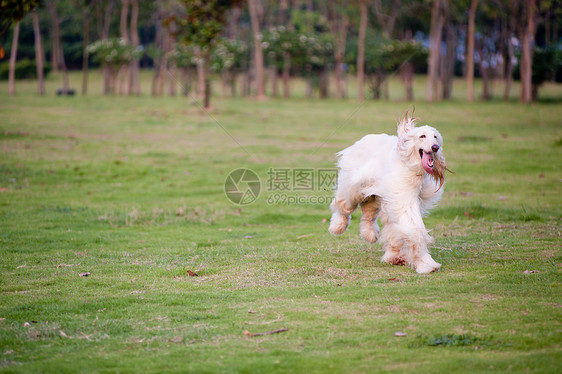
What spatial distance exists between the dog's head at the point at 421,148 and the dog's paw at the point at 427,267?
1.13m

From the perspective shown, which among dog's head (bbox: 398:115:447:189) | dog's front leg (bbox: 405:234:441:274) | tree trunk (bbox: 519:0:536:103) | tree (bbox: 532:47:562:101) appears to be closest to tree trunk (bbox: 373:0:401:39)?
tree (bbox: 532:47:562:101)

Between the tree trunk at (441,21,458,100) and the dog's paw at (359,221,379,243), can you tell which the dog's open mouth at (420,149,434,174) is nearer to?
the dog's paw at (359,221,379,243)

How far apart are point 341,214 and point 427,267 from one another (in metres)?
1.90

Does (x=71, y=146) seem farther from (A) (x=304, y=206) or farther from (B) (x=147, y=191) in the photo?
(A) (x=304, y=206)

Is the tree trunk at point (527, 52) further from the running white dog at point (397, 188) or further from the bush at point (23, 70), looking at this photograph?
the bush at point (23, 70)

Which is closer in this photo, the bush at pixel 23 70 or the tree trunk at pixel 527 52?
the tree trunk at pixel 527 52

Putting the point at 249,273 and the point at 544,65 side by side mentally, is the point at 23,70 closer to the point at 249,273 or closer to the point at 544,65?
the point at 544,65

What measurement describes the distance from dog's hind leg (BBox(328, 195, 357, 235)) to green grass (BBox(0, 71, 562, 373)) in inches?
15.8

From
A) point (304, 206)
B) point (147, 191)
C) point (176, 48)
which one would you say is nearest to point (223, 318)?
point (304, 206)

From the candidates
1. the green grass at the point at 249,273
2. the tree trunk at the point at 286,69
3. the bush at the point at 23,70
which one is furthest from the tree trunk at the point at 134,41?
the green grass at the point at 249,273

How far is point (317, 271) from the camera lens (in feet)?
28.9

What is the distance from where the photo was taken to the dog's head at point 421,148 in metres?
8.47

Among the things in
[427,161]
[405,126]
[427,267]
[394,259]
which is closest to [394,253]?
[394,259]

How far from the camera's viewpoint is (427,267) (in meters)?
8.54
